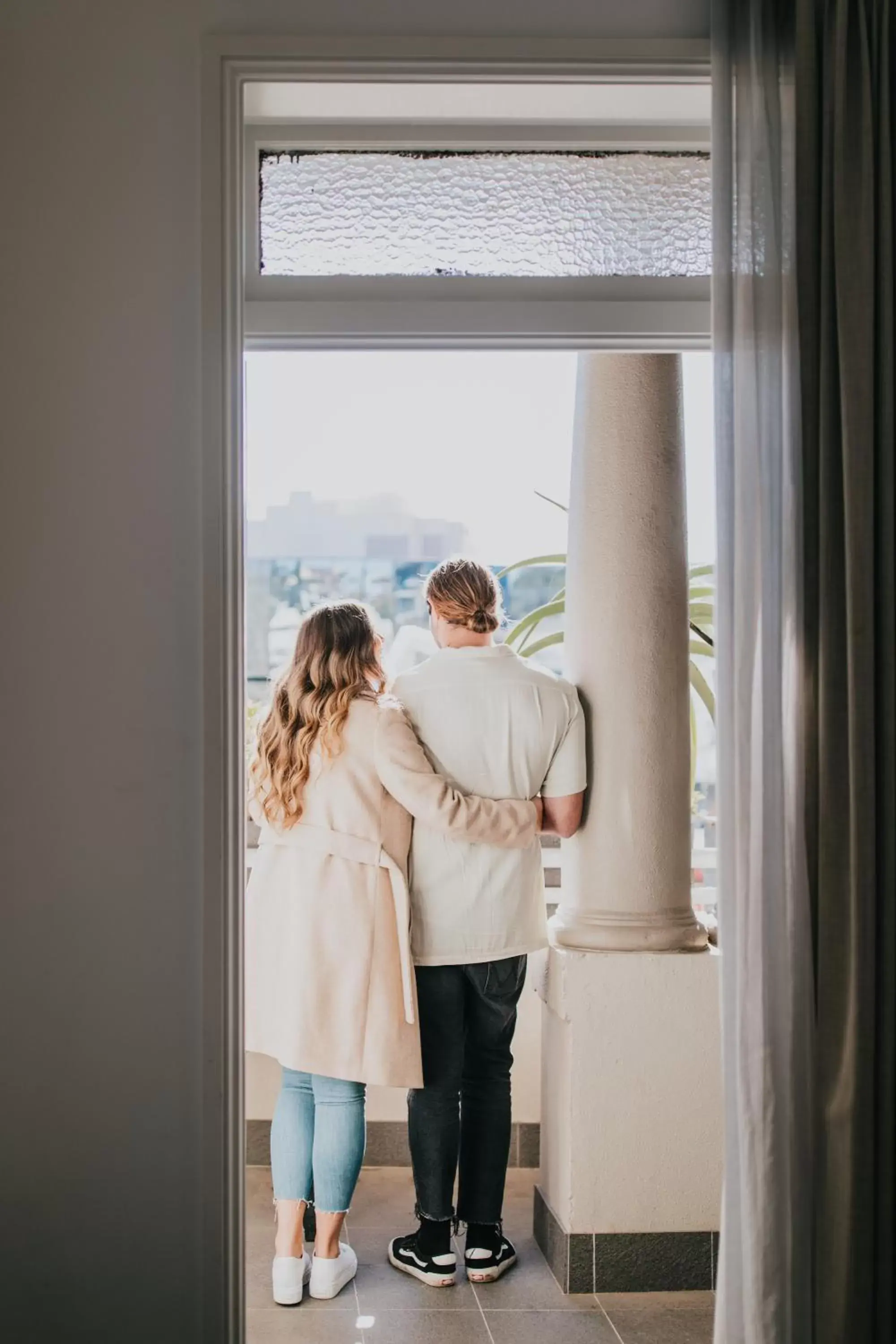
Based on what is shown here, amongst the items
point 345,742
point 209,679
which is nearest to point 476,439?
point 345,742

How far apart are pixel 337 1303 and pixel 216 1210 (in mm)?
1197

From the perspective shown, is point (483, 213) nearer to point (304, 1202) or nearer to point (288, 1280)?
point (304, 1202)

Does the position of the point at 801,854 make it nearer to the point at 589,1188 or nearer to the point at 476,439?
the point at 589,1188

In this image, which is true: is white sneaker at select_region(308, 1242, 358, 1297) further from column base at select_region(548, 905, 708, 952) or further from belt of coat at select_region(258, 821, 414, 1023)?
column base at select_region(548, 905, 708, 952)

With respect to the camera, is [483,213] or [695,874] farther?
[695,874]

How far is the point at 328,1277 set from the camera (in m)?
2.97

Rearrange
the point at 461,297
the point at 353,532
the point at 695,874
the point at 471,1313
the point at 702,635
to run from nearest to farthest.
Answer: the point at 461,297
the point at 471,1313
the point at 702,635
the point at 695,874
the point at 353,532

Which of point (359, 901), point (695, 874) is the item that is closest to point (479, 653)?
point (359, 901)

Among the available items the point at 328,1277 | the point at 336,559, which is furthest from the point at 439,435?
the point at 328,1277

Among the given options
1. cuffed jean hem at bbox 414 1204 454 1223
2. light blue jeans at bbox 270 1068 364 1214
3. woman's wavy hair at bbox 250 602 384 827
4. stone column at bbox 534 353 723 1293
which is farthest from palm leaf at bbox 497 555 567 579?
cuffed jean hem at bbox 414 1204 454 1223

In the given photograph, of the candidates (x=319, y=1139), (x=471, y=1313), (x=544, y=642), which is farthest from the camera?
(x=544, y=642)

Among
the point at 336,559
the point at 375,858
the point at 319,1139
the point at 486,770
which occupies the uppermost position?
the point at 336,559

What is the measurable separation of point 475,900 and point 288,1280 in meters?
1.01

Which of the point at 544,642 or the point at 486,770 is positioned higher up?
the point at 544,642
